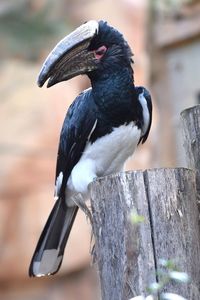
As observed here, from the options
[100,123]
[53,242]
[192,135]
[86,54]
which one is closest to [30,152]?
[53,242]

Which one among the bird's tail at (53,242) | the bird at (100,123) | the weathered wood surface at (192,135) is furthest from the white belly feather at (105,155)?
the weathered wood surface at (192,135)

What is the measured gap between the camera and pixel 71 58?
2.51 metres

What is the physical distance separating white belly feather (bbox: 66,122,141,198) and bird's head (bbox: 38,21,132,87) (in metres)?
0.21

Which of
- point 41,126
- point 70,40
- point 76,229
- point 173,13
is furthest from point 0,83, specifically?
point 70,40

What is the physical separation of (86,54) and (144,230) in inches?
34.1

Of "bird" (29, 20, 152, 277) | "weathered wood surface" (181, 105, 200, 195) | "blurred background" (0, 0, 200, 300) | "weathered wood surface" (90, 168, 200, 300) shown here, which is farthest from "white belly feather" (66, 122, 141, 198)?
"blurred background" (0, 0, 200, 300)

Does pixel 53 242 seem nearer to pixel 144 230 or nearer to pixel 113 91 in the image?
pixel 113 91

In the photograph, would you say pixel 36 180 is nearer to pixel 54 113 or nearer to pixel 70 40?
pixel 54 113

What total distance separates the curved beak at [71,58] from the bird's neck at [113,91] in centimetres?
8

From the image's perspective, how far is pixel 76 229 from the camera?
5812mm

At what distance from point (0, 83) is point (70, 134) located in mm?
3120

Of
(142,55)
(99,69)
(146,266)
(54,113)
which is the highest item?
(142,55)

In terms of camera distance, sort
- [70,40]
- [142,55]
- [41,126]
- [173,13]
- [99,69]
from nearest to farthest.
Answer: [70,40], [99,69], [173,13], [41,126], [142,55]

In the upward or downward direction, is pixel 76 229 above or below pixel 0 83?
below
